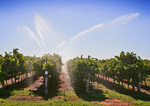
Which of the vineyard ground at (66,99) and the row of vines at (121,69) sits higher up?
the row of vines at (121,69)

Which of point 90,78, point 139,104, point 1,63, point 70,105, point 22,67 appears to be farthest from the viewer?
point 22,67

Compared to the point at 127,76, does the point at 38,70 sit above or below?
above

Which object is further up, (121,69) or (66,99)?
(121,69)

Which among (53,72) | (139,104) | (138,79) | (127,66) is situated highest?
(127,66)

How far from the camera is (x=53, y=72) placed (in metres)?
23.0

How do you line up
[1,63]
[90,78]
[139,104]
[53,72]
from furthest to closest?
1. [53,72]
2. [90,78]
3. [1,63]
4. [139,104]

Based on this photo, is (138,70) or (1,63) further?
(138,70)

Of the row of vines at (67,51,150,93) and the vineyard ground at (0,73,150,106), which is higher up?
the row of vines at (67,51,150,93)

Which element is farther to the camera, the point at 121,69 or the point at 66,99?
the point at 121,69

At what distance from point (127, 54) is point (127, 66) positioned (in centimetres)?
338

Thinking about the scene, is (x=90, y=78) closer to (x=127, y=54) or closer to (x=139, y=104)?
(x=139, y=104)

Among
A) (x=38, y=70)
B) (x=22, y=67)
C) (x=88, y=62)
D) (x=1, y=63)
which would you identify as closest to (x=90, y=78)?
(x=88, y=62)

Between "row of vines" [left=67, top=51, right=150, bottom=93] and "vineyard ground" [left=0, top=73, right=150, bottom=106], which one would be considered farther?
"row of vines" [left=67, top=51, right=150, bottom=93]

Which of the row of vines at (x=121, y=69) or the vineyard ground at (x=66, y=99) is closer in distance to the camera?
the vineyard ground at (x=66, y=99)
